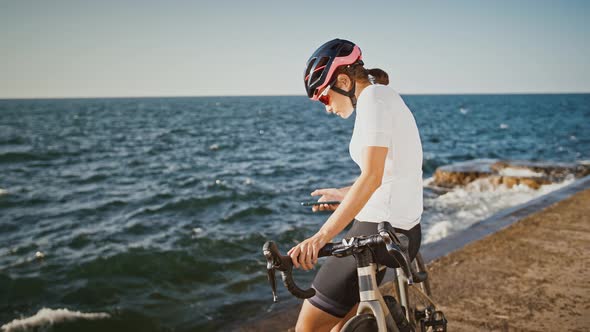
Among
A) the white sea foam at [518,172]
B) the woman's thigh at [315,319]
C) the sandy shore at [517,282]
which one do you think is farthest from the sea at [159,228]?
the woman's thigh at [315,319]

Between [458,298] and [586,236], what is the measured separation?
3029 millimetres

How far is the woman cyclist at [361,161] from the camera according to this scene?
2.07 metres

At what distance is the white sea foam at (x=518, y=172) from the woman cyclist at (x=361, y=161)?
17143 mm

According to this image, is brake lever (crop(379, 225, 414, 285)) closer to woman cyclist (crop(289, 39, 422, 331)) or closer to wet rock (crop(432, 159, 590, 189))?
woman cyclist (crop(289, 39, 422, 331))

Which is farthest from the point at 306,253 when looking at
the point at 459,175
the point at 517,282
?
the point at 459,175

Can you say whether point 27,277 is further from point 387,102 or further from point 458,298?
point 387,102

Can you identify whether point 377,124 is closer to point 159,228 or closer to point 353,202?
point 353,202

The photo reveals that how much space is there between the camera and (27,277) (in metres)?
9.30

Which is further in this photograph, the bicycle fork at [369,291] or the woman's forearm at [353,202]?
the bicycle fork at [369,291]

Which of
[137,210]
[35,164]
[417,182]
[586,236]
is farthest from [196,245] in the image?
[35,164]

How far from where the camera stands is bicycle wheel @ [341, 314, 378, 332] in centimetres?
205

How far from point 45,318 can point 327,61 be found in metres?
7.49

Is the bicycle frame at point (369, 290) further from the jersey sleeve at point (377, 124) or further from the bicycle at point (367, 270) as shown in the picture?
the jersey sleeve at point (377, 124)

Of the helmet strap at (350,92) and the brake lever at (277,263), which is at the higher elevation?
the helmet strap at (350,92)
